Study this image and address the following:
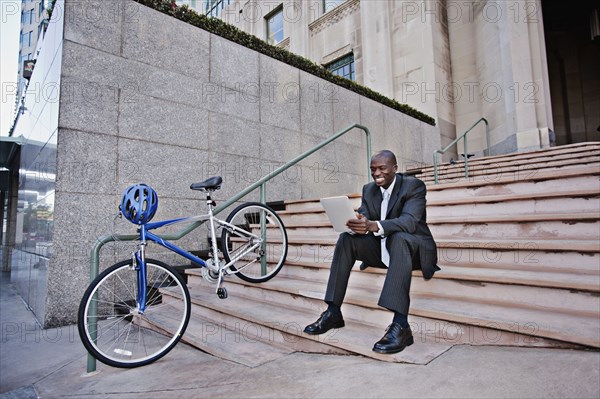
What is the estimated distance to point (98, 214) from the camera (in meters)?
4.52

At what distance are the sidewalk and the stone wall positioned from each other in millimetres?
1609

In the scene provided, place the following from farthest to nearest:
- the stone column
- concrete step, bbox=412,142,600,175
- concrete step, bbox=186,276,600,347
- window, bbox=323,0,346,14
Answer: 1. window, bbox=323,0,346,14
2. the stone column
3. concrete step, bbox=412,142,600,175
4. concrete step, bbox=186,276,600,347

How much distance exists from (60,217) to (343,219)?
3.44m

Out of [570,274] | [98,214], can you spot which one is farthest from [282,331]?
[98,214]

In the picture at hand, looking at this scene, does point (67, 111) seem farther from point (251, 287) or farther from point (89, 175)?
point (251, 287)

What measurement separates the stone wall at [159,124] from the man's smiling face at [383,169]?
336cm

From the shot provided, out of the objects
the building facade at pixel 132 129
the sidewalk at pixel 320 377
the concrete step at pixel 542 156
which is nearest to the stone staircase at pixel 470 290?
the sidewalk at pixel 320 377

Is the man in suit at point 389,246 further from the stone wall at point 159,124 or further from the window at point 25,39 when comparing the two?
the window at point 25,39

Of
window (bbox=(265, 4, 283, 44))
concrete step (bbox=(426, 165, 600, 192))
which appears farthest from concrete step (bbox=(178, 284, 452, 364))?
window (bbox=(265, 4, 283, 44))

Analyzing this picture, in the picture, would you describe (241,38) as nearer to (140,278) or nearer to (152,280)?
(152,280)

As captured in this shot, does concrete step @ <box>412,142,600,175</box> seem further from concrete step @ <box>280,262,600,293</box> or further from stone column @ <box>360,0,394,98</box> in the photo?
stone column @ <box>360,0,394,98</box>

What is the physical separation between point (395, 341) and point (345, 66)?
1552 cm

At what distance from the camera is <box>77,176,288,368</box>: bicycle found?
2.78 metres

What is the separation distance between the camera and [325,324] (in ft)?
8.86
